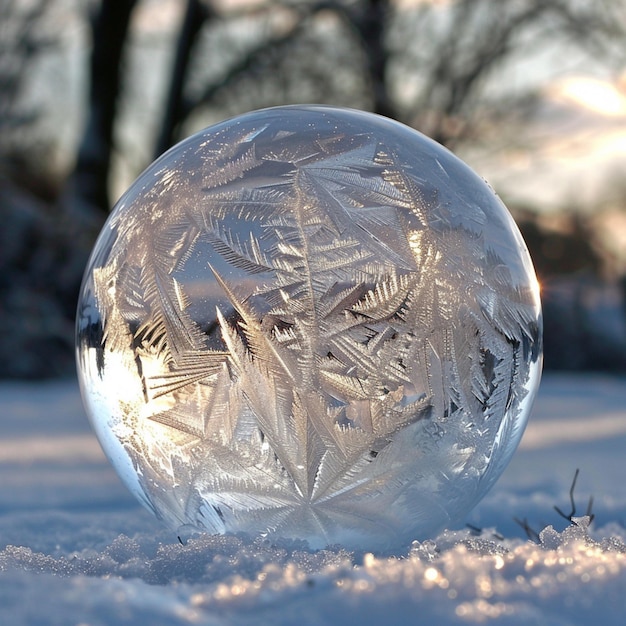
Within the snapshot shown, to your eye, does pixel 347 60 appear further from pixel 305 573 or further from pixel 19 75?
pixel 305 573

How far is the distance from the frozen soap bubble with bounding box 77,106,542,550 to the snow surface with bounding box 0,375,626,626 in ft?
0.36

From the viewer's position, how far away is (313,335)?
1572 millimetres

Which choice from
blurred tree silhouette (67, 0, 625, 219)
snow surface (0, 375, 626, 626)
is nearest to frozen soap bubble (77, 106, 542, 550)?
snow surface (0, 375, 626, 626)

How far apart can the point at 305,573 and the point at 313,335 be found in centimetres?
45

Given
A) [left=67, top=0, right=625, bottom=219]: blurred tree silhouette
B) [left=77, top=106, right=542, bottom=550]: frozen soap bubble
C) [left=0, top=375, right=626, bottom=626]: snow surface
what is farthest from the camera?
[left=67, top=0, right=625, bottom=219]: blurred tree silhouette

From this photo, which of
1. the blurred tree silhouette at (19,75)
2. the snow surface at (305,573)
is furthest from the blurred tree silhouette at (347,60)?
the snow surface at (305,573)

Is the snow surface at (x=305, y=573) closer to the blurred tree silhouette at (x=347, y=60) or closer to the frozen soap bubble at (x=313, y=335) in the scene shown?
the frozen soap bubble at (x=313, y=335)

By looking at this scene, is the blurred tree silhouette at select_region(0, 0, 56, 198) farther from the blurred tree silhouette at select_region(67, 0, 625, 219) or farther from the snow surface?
the snow surface

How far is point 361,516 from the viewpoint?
1653mm

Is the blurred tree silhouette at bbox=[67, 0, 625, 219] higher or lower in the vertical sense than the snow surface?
higher

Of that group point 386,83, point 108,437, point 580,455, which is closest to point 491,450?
point 108,437

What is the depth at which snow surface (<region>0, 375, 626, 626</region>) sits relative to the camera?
3.62 ft

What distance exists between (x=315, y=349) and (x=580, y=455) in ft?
8.60

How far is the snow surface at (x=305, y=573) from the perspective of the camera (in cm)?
110
